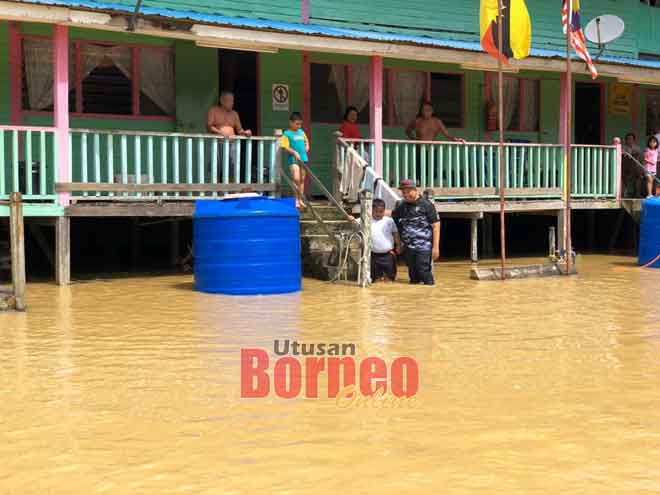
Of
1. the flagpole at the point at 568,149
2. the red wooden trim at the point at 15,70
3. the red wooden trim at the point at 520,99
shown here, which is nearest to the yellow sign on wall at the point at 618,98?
the red wooden trim at the point at 520,99

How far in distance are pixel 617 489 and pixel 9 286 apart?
9622mm

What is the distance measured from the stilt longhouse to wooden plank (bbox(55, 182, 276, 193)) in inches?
0.8

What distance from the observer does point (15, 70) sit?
14.2m

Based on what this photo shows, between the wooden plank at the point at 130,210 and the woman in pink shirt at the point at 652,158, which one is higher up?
the woman in pink shirt at the point at 652,158

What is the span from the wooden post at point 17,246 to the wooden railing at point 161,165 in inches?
102

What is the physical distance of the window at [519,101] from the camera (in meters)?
19.6

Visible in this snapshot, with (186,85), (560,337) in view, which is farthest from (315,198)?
(560,337)

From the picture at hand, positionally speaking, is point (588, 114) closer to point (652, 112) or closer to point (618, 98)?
point (618, 98)

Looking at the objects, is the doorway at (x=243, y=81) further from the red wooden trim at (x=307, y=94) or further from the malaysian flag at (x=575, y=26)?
the malaysian flag at (x=575, y=26)

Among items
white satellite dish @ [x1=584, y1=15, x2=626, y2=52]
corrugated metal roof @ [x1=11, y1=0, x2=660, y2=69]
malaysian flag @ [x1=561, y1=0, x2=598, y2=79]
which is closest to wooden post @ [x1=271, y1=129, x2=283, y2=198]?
corrugated metal roof @ [x1=11, y1=0, x2=660, y2=69]

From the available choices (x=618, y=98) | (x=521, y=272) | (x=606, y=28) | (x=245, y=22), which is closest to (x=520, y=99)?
(x=606, y=28)

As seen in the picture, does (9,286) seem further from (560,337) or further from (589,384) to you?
(589,384)

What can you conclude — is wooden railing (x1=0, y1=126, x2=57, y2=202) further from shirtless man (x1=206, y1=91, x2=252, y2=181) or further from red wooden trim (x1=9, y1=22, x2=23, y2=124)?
shirtless man (x1=206, y1=91, x2=252, y2=181)

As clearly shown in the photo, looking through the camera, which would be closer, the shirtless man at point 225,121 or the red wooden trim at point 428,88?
the shirtless man at point 225,121
